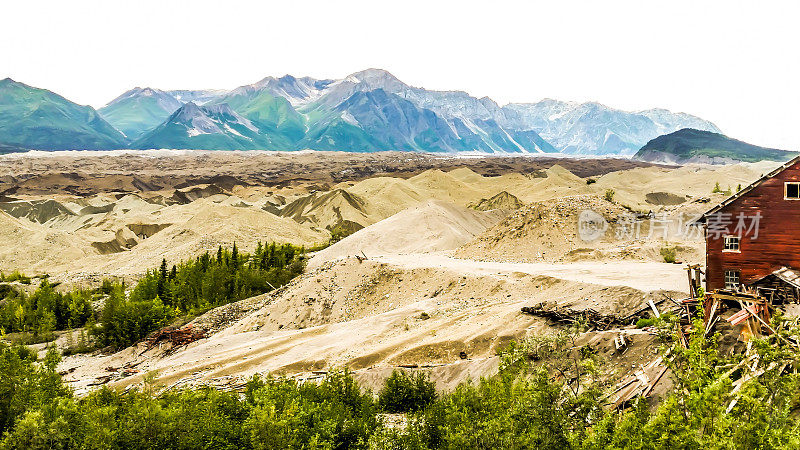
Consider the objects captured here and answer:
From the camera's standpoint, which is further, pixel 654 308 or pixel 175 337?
pixel 175 337

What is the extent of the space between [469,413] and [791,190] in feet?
49.4

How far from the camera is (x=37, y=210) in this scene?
93.2 m

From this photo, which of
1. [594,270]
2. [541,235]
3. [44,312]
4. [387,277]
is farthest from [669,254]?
[44,312]

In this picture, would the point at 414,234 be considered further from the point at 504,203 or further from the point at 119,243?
the point at 119,243

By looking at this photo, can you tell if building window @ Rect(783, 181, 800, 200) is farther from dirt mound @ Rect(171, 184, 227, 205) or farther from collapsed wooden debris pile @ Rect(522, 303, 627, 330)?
dirt mound @ Rect(171, 184, 227, 205)

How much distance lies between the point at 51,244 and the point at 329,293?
48365mm

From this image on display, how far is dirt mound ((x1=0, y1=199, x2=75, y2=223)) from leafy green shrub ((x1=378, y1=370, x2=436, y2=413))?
3577 inches

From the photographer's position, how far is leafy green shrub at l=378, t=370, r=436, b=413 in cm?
1973

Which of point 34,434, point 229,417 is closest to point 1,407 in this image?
point 34,434

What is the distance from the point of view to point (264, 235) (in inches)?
2581

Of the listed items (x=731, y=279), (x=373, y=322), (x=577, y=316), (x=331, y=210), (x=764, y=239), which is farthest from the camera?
(x=331, y=210)

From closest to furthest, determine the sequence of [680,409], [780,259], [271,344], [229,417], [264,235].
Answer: [680,409] < [229,417] < [780,259] < [271,344] < [264,235]

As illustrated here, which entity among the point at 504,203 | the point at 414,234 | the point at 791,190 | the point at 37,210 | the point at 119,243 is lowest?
the point at 119,243

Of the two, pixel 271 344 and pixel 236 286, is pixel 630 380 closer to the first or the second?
pixel 271 344
